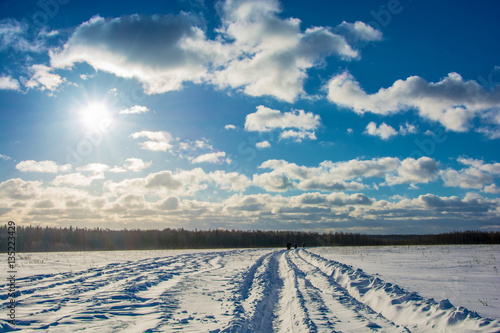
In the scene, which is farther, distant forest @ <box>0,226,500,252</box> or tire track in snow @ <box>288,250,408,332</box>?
distant forest @ <box>0,226,500,252</box>

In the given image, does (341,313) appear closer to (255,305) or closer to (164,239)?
(255,305)

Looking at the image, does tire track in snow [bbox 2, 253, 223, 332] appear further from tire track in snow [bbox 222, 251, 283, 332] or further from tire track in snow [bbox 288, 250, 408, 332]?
tire track in snow [bbox 288, 250, 408, 332]

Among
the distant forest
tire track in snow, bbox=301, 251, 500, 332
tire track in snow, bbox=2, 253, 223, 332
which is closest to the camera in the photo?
tire track in snow, bbox=301, 251, 500, 332

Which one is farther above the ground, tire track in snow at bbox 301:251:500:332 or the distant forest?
tire track in snow at bbox 301:251:500:332

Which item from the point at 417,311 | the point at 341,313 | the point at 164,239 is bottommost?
the point at 164,239

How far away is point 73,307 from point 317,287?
318 inches

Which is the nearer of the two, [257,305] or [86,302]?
[257,305]

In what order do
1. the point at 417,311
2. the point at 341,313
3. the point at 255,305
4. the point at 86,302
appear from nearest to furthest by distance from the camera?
the point at 417,311 < the point at 341,313 < the point at 255,305 < the point at 86,302

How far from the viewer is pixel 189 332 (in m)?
6.69

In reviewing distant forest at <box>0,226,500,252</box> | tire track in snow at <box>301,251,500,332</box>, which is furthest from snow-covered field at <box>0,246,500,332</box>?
distant forest at <box>0,226,500,252</box>

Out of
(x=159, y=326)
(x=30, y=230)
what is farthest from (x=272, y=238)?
(x=159, y=326)

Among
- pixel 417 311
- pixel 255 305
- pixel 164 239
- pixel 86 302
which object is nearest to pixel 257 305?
pixel 255 305

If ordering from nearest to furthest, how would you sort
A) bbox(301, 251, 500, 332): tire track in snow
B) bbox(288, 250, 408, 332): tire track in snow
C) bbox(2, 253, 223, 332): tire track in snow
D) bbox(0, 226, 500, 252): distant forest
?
1. bbox(301, 251, 500, 332): tire track in snow
2. bbox(288, 250, 408, 332): tire track in snow
3. bbox(2, 253, 223, 332): tire track in snow
4. bbox(0, 226, 500, 252): distant forest

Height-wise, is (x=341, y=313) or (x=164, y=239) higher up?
(x=341, y=313)
